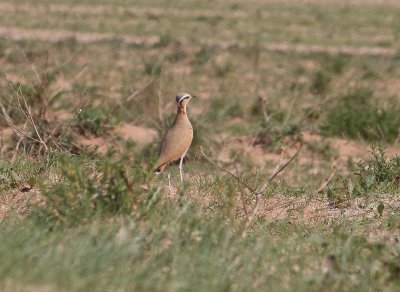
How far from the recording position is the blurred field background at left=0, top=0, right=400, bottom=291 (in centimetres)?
330

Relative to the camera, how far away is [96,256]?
3.16 m

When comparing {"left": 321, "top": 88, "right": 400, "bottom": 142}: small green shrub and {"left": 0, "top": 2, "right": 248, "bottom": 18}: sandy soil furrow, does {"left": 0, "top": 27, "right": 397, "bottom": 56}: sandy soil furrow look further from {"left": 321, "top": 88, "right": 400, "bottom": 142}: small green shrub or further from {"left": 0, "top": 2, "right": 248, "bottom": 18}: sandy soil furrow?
{"left": 321, "top": 88, "right": 400, "bottom": 142}: small green shrub

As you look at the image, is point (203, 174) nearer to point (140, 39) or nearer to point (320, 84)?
point (320, 84)

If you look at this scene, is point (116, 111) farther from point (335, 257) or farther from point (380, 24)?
point (380, 24)

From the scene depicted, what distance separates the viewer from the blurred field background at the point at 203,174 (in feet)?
10.8

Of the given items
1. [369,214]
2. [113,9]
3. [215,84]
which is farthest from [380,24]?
[369,214]

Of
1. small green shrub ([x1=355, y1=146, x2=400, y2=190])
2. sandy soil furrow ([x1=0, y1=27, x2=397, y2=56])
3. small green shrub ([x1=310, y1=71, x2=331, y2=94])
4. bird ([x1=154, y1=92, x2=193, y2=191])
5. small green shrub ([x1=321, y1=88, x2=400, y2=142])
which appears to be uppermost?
bird ([x1=154, y1=92, x2=193, y2=191])

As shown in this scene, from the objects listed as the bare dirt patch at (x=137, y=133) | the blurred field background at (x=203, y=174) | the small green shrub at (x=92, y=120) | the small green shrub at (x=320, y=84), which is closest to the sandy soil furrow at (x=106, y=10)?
the blurred field background at (x=203, y=174)

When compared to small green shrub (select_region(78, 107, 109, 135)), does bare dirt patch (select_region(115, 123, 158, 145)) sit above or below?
below

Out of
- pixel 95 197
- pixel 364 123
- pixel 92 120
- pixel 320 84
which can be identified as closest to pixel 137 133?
pixel 92 120

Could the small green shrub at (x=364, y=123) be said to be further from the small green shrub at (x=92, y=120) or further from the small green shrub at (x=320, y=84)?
the small green shrub at (x=92, y=120)

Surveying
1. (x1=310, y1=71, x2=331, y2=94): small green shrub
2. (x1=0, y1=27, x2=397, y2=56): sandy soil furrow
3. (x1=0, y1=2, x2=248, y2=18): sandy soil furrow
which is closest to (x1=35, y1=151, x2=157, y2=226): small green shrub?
(x1=310, y1=71, x2=331, y2=94): small green shrub

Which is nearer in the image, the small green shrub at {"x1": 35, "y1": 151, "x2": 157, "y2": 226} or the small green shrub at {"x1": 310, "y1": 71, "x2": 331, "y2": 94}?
the small green shrub at {"x1": 35, "y1": 151, "x2": 157, "y2": 226}

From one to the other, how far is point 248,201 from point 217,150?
3245mm
